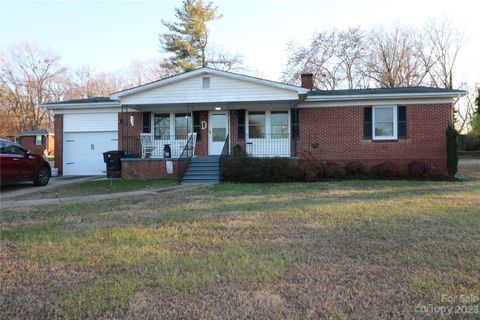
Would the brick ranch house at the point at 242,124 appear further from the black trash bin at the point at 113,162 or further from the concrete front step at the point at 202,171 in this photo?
the black trash bin at the point at 113,162

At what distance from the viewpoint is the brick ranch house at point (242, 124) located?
48.6 ft

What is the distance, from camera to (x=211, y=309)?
3.02 meters

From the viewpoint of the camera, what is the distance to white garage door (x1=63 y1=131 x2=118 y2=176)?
1727cm

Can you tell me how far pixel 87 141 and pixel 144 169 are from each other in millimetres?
4318

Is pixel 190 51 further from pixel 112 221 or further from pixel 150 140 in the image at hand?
pixel 112 221

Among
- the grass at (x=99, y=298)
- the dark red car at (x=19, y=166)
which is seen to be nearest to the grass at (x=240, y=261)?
the grass at (x=99, y=298)

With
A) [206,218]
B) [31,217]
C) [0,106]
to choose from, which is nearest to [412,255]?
[206,218]

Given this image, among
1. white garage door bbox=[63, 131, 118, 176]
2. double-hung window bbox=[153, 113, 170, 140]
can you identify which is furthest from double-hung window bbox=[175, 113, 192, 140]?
white garage door bbox=[63, 131, 118, 176]

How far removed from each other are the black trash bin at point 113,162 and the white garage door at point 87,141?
6.30 feet

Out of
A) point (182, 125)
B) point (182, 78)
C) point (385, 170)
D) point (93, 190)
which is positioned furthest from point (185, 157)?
point (385, 170)

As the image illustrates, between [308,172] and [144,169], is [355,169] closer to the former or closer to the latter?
[308,172]

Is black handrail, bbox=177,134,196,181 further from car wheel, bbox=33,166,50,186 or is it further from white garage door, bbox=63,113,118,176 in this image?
car wheel, bbox=33,166,50,186

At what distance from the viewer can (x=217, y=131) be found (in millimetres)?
16359

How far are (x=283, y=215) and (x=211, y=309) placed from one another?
152 inches
